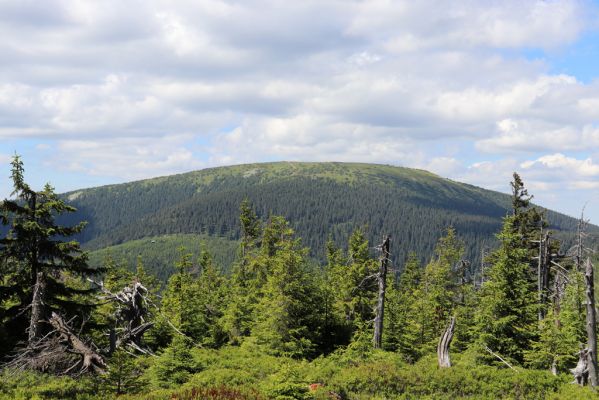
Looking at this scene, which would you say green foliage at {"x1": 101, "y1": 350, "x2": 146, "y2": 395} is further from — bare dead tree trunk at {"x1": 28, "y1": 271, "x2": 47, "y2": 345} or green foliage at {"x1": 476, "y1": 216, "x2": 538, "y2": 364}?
green foliage at {"x1": 476, "y1": 216, "x2": 538, "y2": 364}

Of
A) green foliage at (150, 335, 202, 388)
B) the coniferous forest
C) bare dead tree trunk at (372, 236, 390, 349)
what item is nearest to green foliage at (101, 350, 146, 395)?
the coniferous forest

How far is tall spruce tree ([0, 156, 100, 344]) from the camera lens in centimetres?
1773

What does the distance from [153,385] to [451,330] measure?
594 inches

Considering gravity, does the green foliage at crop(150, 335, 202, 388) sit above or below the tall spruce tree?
below

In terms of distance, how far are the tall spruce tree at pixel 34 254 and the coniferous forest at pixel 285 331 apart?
0.18 ft

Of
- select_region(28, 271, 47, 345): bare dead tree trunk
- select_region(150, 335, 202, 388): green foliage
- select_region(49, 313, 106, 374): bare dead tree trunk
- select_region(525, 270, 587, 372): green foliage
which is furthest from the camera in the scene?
select_region(525, 270, 587, 372): green foliage

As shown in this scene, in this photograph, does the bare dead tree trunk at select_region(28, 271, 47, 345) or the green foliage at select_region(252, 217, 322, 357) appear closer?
the bare dead tree trunk at select_region(28, 271, 47, 345)

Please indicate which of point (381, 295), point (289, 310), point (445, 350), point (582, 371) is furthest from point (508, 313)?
point (289, 310)

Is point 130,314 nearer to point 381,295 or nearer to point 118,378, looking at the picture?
point 118,378

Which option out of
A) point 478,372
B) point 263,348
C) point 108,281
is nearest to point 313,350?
point 263,348

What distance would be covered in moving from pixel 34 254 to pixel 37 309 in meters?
2.41

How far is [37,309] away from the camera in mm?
17469

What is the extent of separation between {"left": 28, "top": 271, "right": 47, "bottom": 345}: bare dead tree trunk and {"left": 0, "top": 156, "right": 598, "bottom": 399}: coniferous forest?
0.06 meters

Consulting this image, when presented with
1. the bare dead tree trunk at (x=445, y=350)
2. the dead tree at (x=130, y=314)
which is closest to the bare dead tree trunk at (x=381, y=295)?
the bare dead tree trunk at (x=445, y=350)
